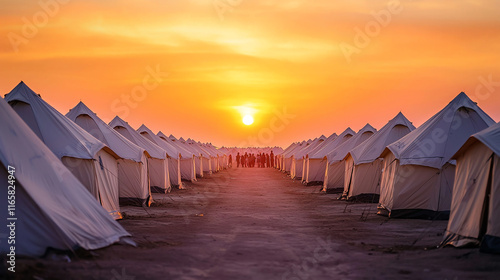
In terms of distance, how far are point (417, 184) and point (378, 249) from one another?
27.4 feet

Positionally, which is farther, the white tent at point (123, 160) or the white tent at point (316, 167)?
the white tent at point (316, 167)

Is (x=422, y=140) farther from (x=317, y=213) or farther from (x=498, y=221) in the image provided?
(x=498, y=221)

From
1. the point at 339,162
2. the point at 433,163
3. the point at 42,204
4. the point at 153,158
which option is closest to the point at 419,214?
the point at 433,163

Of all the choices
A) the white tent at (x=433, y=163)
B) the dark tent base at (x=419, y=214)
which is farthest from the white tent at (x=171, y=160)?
the dark tent base at (x=419, y=214)

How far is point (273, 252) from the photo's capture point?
42.8ft

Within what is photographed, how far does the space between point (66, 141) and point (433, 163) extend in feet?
45.0

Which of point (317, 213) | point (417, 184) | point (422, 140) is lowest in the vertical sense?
point (317, 213)

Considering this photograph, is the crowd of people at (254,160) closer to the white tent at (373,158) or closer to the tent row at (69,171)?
the tent row at (69,171)

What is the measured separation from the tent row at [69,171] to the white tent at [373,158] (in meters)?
11.4

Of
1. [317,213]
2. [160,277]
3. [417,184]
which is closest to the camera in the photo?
[160,277]

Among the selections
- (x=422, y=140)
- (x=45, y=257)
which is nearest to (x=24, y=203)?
(x=45, y=257)

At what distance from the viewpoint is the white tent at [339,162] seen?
36594mm

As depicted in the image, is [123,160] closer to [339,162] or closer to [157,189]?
[157,189]

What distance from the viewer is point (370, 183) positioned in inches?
1162
